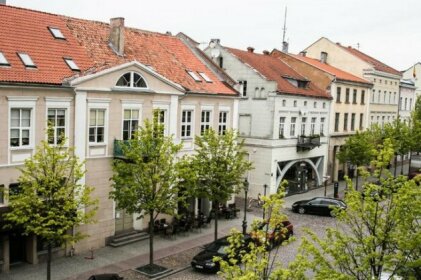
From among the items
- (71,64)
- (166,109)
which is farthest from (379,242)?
(71,64)

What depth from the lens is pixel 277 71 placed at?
136 ft

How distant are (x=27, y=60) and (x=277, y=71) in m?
23.8

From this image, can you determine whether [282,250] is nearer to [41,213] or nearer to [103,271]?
[103,271]

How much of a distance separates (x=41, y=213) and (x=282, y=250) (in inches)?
532

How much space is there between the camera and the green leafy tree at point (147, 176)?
22312mm

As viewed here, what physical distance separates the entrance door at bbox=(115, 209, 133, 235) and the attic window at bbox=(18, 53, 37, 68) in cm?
899

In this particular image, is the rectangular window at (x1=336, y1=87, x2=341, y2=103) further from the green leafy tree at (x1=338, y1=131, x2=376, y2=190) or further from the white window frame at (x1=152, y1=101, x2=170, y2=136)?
the white window frame at (x1=152, y1=101, x2=170, y2=136)

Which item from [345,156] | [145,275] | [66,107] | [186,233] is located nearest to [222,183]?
[186,233]

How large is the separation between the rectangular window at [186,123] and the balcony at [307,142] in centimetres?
1360

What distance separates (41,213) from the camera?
61.3 feet

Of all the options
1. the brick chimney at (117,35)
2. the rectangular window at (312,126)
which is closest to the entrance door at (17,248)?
the brick chimney at (117,35)

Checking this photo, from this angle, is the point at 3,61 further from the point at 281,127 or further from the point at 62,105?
the point at 281,127

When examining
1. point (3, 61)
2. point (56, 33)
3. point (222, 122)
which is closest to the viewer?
point (3, 61)

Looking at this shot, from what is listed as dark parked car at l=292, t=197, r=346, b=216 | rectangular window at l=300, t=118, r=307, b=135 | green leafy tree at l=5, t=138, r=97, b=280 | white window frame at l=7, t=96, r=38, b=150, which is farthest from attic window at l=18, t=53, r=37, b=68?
rectangular window at l=300, t=118, r=307, b=135
